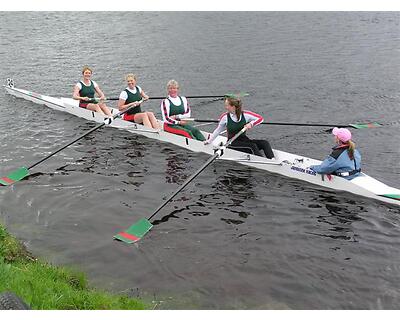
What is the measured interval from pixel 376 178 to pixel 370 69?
1248 centimetres

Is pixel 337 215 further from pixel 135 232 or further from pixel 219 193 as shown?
pixel 135 232

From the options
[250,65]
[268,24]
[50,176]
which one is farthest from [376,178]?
[268,24]

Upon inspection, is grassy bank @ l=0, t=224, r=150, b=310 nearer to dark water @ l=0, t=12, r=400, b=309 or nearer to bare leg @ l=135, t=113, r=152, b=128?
dark water @ l=0, t=12, r=400, b=309

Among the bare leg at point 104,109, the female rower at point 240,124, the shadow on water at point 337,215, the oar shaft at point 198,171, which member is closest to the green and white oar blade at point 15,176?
A: the oar shaft at point 198,171

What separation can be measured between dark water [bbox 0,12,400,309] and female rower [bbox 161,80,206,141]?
0.67 meters

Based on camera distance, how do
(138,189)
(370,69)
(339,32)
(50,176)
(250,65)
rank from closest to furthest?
(138,189), (50,176), (370,69), (250,65), (339,32)

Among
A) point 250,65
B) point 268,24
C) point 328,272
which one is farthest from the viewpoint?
point 268,24

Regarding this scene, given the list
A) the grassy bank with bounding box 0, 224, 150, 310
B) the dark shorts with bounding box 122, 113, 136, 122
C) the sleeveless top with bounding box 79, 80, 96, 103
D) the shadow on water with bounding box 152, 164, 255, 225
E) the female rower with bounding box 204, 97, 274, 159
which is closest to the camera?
the grassy bank with bounding box 0, 224, 150, 310

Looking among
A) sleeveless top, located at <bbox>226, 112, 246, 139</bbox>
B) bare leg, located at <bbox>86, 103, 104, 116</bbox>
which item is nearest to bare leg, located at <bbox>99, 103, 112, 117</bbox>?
bare leg, located at <bbox>86, 103, 104, 116</bbox>

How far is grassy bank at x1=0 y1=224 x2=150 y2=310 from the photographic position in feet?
20.3

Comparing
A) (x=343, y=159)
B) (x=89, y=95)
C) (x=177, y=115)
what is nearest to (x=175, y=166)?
(x=177, y=115)

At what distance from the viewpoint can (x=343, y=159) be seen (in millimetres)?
11359

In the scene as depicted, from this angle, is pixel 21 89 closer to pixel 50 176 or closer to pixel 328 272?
pixel 50 176

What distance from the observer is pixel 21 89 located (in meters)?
20.9
